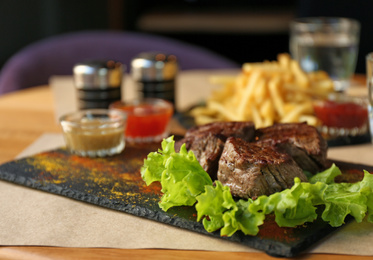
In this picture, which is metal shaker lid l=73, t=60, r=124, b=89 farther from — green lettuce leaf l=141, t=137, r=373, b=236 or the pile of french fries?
green lettuce leaf l=141, t=137, r=373, b=236

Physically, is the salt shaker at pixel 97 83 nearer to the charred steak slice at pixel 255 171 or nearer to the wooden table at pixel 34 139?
the wooden table at pixel 34 139

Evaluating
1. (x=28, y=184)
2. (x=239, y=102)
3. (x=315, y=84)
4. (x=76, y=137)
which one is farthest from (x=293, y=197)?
(x=315, y=84)

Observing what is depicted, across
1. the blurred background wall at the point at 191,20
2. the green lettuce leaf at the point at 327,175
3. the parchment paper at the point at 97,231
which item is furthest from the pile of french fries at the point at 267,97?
the blurred background wall at the point at 191,20

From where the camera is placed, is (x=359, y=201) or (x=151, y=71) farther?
(x=151, y=71)

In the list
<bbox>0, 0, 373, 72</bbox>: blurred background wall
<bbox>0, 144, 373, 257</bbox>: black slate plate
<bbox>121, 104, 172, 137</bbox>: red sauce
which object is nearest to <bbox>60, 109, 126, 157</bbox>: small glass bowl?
<bbox>0, 144, 373, 257</bbox>: black slate plate

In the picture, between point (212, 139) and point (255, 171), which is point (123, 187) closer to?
point (212, 139)

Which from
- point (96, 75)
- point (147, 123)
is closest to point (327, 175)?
point (147, 123)

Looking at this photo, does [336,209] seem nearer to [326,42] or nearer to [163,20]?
[326,42]
